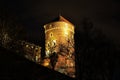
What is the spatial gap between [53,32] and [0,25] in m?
30.7

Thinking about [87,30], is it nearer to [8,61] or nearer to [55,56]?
[8,61]

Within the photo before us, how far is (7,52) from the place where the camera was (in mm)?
7332

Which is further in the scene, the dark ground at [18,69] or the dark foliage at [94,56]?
the dark foliage at [94,56]

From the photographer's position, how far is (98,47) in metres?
25.4

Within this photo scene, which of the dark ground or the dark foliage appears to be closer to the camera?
the dark ground

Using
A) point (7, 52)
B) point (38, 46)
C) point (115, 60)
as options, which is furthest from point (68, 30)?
point (7, 52)

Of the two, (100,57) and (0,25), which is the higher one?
(0,25)

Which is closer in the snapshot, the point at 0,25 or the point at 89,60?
the point at 89,60

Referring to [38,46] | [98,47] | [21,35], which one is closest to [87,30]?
[98,47]

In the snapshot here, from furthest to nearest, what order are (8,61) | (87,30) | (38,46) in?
1. (38,46)
2. (87,30)
3. (8,61)

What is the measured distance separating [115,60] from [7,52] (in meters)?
21.1

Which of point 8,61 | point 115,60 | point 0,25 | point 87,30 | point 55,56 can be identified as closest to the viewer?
point 8,61

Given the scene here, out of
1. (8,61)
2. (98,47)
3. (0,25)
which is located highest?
(0,25)

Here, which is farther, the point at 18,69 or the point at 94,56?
the point at 94,56
